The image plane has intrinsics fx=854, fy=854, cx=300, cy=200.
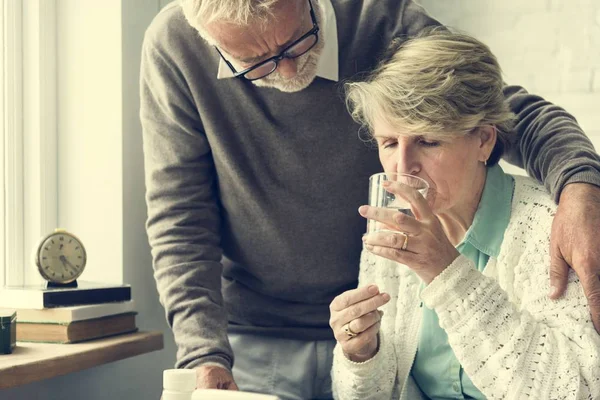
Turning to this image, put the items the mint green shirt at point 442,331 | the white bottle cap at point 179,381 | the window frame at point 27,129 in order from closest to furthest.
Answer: the white bottle cap at point 179,381
the mint green shirt at point 442,331
the window frame at point 27,129

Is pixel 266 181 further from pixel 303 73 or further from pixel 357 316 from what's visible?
pixel 357 316

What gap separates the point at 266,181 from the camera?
1.98 metres

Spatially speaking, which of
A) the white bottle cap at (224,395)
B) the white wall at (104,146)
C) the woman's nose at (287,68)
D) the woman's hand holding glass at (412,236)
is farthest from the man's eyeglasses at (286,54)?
the white bottle cap at (224,395)

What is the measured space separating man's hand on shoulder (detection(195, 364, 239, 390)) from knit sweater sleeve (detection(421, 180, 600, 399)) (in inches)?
19.2

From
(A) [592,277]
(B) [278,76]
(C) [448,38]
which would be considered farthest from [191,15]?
(A) [592,277]

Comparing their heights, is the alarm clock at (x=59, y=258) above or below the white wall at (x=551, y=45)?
below

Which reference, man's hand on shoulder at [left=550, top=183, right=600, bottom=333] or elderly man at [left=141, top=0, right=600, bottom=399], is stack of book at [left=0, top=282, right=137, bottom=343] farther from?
man's hand on shoulder at [left=550, top=183, right=600, bottom=333]

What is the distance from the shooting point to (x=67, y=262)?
78.1 inches

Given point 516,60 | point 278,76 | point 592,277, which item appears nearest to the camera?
point 592,277

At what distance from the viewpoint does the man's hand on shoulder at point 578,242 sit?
4.77 ft

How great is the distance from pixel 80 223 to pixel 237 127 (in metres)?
0.56

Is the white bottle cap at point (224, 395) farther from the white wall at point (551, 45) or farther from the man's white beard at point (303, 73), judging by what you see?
the white wall at point (551, 45)

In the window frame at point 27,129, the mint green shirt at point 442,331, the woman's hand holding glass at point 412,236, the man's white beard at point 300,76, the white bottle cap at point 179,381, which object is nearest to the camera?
the white bottle cap at point 179,381

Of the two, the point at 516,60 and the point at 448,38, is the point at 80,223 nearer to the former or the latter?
the point at 448,38
